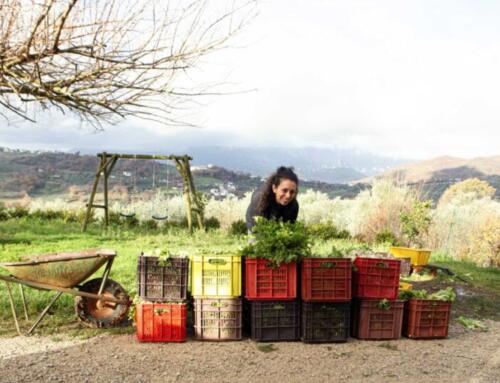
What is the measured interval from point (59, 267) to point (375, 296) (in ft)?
10.4

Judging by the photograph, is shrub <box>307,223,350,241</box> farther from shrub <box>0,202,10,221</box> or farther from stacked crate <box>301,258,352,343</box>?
shrub <box>0,202,10,221</box>

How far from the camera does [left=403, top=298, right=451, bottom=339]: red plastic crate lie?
6117 millimetres

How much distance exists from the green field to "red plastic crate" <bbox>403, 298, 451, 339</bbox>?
44.0 inches

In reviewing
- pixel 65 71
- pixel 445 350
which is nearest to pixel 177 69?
pixel 65 71

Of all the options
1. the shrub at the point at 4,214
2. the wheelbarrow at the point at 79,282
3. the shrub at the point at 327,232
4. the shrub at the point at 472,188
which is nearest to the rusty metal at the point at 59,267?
the wheelbarrow at the point at 79,282

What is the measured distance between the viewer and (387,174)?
1655cm

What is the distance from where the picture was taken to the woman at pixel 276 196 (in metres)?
6.02

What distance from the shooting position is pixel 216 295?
5.73 metres

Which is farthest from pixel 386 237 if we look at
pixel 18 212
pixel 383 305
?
pixel 18 212

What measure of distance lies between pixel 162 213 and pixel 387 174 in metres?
6.82

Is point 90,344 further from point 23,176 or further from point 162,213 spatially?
point 23,176

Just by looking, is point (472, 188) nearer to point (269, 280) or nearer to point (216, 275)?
point (269, 280)

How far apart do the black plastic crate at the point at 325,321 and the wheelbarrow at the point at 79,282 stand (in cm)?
185

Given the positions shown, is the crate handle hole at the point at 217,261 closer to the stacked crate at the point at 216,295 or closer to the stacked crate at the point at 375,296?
the stacked crate at the point at 216,295
